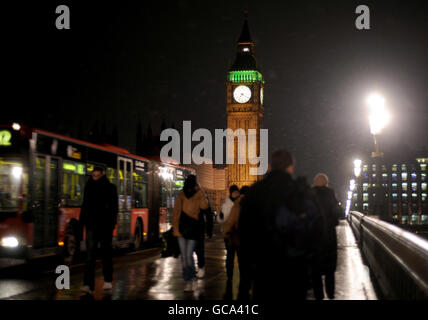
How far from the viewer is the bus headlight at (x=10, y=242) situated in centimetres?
1331

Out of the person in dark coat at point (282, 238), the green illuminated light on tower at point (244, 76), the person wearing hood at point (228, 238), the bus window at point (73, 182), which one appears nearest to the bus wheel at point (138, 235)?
the bus window at point (73, 182)

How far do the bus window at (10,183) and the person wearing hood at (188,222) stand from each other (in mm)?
4400

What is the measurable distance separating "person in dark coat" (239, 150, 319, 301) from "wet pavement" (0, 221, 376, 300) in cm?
485

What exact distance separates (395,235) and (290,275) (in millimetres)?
4388

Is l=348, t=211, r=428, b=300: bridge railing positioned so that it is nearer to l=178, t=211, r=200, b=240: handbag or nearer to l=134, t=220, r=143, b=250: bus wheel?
l=178, t=211, r=200, b=240: handbag

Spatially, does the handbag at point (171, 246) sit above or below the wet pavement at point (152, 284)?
above

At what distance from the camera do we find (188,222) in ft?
35.1

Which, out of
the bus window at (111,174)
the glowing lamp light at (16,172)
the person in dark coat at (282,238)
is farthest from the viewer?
the bus window at (111,174)

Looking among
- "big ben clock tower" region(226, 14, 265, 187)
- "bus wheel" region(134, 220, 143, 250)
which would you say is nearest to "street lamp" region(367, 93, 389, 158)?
"bus wheel" region(134, 220, 143, 250)

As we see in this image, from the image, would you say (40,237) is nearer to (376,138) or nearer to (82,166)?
(82,166)

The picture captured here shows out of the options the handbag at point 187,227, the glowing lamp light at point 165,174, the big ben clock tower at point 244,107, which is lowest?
the handbag at point 187,227

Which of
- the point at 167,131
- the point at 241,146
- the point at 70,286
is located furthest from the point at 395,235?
the point at 167,131

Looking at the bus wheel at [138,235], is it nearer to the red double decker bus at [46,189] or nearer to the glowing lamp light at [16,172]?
A: the red double decker bus at [46,189]

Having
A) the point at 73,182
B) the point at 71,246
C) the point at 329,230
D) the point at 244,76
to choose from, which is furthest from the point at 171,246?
the point at 244,76
